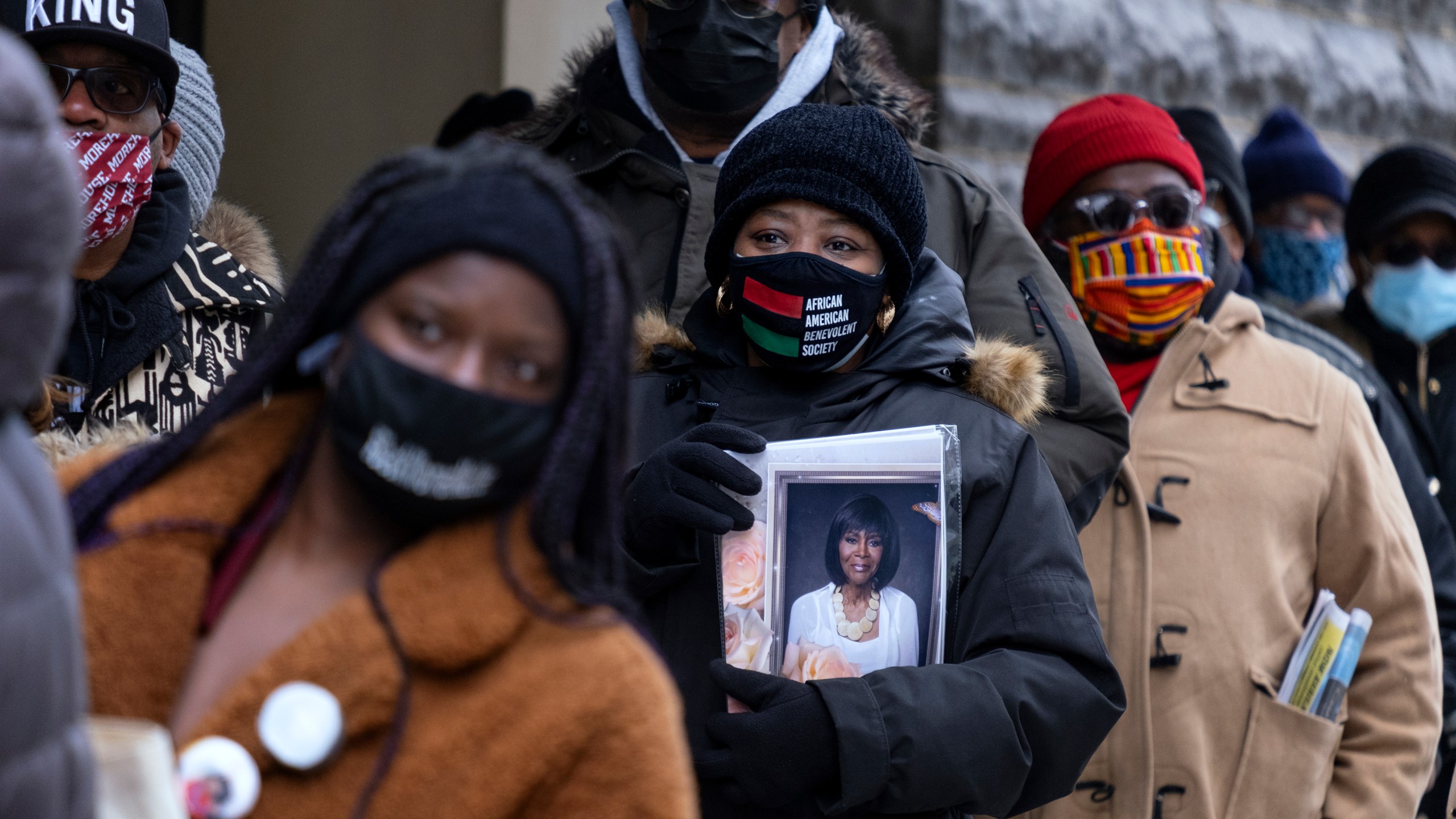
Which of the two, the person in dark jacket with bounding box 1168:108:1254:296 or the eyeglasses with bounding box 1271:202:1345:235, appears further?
the eyeglasses with bounding box 1271:202:1345:235

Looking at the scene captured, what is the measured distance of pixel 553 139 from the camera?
134 inches

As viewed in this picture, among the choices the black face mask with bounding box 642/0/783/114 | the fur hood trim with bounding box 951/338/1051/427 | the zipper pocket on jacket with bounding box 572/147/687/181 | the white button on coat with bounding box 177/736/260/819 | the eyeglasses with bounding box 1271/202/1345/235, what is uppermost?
the black face mask with bounding box 642/0/783/114

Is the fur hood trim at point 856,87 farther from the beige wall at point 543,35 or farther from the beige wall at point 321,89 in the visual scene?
the beige wall at point 321,89

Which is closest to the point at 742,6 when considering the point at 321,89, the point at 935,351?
the point at 935,351

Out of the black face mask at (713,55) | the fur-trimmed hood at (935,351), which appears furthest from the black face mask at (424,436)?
the black face mask at (713,55)

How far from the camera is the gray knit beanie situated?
134 inches

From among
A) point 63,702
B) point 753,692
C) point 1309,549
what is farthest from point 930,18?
point 63,702

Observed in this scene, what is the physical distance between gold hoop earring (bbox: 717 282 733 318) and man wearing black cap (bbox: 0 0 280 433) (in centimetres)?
100

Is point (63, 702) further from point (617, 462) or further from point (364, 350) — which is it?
point (617, 462)

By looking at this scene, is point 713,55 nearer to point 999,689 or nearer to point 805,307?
point 805,307

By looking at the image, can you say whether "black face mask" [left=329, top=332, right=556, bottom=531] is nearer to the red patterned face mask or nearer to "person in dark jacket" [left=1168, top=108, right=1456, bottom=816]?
the red patterned face mask

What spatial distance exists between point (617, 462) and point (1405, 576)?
2.49 meters

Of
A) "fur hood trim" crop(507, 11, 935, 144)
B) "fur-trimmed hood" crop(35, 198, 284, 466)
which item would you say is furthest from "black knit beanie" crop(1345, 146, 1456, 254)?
"fur-trimmed hood" crop(35, 198, 284, 466)

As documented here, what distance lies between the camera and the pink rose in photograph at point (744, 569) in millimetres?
2375
